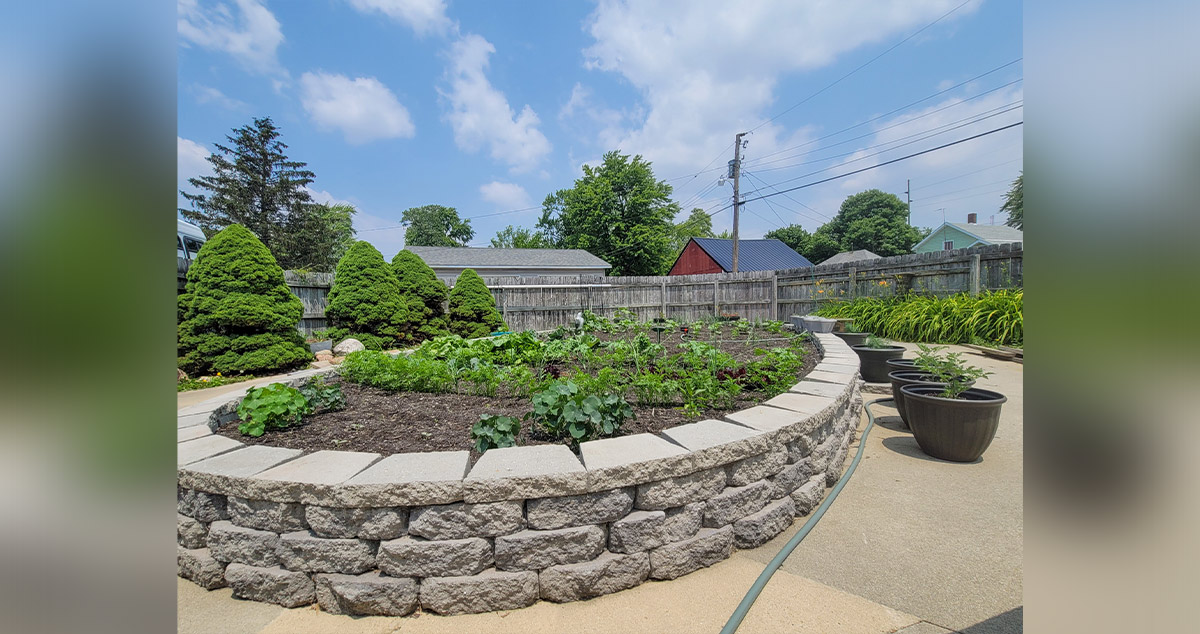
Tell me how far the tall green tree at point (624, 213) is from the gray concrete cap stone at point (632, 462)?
23.4m

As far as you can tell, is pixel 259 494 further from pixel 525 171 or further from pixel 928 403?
pixel 525 171

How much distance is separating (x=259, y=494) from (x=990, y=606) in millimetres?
2651

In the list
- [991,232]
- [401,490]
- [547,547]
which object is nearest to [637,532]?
[547,547]

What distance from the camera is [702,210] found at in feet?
130

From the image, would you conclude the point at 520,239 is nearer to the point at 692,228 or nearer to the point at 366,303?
the point at 692,228

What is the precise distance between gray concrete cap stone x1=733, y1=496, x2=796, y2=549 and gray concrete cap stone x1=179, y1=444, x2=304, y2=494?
192 centimetres

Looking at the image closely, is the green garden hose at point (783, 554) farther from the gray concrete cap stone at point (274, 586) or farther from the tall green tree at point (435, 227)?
the tall green tree at point (435, 227)

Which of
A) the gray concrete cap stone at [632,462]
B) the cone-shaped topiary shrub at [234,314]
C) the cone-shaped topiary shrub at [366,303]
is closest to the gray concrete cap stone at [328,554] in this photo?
the gray concrete cap stone at [632,462]

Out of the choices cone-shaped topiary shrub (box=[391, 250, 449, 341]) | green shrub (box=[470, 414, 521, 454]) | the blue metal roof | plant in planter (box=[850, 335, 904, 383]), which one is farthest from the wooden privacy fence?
the blue metal roof

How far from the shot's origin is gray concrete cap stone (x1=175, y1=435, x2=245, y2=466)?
74.3 inches

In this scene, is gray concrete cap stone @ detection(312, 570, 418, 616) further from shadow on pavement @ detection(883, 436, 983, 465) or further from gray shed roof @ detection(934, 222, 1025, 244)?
gray shed roof @ detection(934, 222, 1025, 244)

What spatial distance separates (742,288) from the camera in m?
11.1
